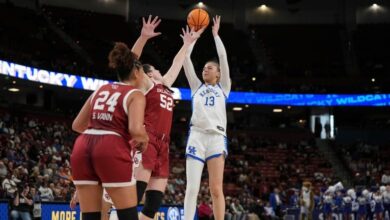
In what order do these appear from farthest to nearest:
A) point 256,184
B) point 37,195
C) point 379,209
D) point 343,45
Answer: point 343,45 < point 256,184 < point 379,209 < point 37,195

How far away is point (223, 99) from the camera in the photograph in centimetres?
809

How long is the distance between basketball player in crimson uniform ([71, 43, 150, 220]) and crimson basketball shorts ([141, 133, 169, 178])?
1656 mm

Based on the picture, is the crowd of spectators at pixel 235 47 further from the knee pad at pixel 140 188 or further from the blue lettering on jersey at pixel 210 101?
the knee pad at pixel 140 188

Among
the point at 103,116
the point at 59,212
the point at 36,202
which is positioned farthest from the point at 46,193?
the point at 103,116

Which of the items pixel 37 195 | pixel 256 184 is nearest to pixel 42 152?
pixel 37 195

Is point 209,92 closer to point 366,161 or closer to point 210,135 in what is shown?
point 210,135

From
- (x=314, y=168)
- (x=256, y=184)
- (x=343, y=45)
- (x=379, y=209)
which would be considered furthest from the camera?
(x=343, y=45)

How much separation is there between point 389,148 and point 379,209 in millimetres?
16218

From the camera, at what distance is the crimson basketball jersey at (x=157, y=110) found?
699cm

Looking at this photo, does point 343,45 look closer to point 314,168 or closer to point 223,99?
point 314,168

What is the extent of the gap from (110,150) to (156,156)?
→ 2.01m

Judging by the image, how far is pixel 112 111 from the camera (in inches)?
201

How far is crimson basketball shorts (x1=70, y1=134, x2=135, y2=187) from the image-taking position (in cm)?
501

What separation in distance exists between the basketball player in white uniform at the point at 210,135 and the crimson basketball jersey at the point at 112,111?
262 centimetres
